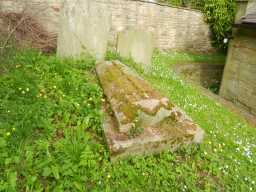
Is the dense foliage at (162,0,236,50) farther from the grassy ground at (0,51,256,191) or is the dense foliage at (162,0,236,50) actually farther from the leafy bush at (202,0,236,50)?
the grassy ground at (0,51,256,191)

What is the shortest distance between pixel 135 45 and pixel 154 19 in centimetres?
537

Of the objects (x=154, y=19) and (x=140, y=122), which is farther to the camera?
(x=154, y=19)

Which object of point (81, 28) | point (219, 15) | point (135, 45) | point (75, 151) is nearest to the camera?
point (75, 151)

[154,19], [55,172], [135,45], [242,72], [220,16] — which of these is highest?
[220,16]

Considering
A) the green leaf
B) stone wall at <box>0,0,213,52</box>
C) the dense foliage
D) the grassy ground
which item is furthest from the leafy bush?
the green leaf

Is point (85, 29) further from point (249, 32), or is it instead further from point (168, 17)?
point (168, 17)

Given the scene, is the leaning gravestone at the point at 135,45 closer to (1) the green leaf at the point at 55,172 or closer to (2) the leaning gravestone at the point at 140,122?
(2) the leaning gravestone at the point at 140,122

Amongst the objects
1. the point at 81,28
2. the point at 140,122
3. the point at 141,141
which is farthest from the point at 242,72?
the point at 141,141

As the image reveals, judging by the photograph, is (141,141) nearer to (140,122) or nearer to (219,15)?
(140,122)

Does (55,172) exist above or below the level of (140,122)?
below

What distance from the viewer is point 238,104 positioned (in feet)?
25.9

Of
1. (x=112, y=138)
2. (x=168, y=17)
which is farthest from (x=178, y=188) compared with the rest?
(x=168, y=17)

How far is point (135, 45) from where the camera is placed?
19.7ft

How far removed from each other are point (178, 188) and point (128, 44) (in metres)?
4.06
